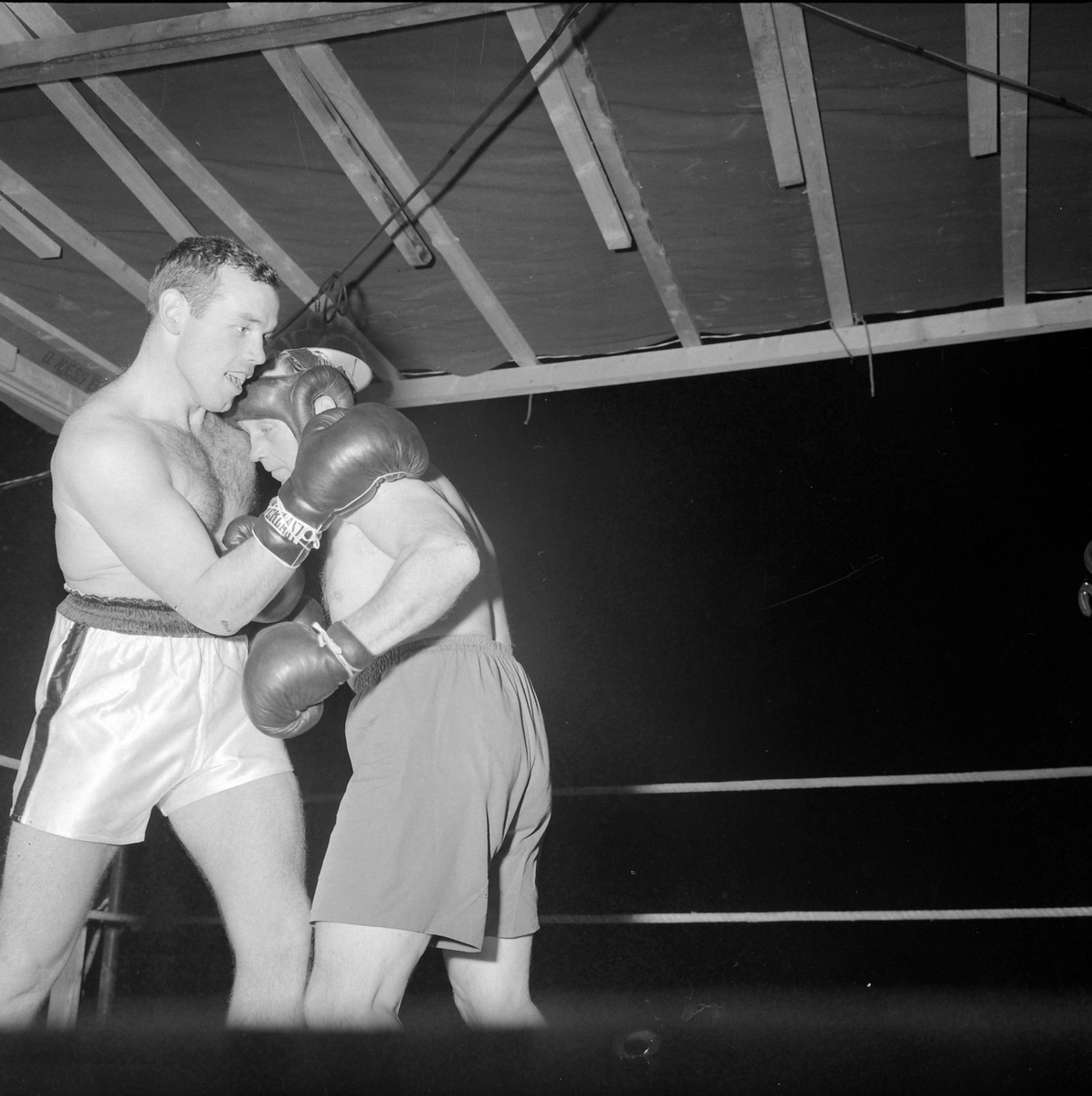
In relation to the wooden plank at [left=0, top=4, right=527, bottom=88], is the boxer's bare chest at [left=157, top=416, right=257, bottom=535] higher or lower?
lower

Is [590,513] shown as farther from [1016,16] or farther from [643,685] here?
[1016,16]

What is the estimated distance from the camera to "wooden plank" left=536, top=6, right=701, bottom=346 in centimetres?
260

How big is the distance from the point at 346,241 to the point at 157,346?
147cm

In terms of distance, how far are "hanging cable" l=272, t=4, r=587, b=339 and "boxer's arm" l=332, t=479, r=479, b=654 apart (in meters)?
0.64

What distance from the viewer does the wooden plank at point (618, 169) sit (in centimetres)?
260

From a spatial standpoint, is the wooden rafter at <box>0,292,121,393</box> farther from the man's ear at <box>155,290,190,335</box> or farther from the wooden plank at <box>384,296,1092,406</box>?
the man's ear at <box>155,290,190,335</box>

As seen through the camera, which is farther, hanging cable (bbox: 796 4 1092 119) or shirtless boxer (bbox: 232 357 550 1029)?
hanging cable (bbox: 796 4 1092 119)

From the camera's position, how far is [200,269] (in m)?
2.01

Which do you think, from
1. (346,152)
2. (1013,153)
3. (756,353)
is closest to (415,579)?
(346,152)

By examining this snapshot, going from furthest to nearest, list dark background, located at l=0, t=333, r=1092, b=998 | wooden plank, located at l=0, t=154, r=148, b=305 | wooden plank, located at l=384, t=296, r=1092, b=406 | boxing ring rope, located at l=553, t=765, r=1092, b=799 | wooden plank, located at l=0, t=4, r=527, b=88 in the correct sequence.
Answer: wooden plank, located at l=384, t=296, r=1092, b=406
dark background, located at l=0, t=333, r=1092, b=998
wooden plank, located at l=0, t=154, r=148, b=305
boxing ring rope, located at l=553, t=765, r=1092, b=799
wooden plank, located at l=0, t=4, r=527, b=88

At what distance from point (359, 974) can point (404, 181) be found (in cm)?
225

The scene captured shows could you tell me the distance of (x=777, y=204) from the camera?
10.3 ft

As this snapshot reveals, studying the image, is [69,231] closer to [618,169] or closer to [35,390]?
[35,390]

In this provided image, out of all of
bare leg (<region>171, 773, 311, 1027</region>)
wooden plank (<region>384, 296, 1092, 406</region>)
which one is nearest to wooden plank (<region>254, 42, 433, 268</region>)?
wooden plank (<region>384, 296, 1092, 406</region>)
